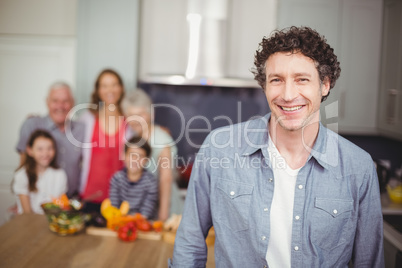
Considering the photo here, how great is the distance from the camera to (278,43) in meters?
1.07

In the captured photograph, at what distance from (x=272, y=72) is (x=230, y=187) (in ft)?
1.07

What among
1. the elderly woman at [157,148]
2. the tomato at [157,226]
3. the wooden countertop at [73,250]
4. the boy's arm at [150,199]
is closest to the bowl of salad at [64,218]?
the wooden countertop at [73,250]

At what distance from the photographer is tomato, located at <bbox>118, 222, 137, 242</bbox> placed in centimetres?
157

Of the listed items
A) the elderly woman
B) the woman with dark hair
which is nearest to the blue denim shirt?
the elderly woman

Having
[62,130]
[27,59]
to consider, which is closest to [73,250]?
[62,130]

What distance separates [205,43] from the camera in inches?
107

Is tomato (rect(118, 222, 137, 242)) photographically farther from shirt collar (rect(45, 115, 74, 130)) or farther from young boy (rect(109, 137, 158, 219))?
shirt collar (rect(45, 115, 74, 130))

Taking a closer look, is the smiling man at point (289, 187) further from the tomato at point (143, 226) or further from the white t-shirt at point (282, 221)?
the tomato at point (143, 226)

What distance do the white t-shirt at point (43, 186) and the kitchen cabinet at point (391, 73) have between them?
2.00 meters

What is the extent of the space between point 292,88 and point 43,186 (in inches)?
72.9

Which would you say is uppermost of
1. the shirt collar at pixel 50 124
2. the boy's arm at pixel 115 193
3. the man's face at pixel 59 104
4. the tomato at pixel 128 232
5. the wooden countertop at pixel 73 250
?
the man's face at pixel 59 104

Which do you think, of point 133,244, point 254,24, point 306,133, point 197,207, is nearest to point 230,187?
point 197,207

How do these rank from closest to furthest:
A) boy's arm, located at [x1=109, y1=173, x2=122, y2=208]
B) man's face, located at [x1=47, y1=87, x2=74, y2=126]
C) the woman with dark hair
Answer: boy's arm, located at [x1=109, y1=173, x2=122, y2=208], the woman with dark hair, man's face, located at [x1=47, y1=87, x2=74, y2=126]

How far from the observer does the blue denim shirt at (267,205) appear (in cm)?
107
